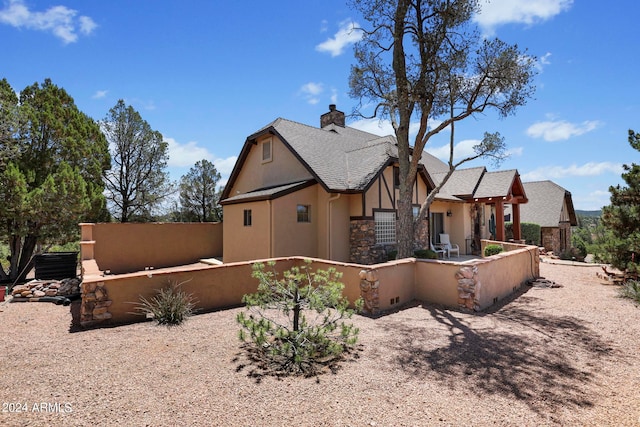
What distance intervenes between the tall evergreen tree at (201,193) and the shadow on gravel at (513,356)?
71.0 ft

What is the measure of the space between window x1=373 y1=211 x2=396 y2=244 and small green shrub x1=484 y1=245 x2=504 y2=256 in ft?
16.9

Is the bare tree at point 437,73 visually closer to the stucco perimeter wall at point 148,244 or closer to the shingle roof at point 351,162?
the shingle roof at point 351,162

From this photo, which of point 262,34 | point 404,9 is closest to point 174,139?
point 262,34

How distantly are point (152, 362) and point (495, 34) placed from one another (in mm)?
12311

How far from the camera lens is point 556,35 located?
9.67 m

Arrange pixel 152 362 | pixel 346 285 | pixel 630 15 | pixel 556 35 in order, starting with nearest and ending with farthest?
Answer: 1. pixel 152 362
2. pixel 346 285
3. pixel 630 15
4. pixel 556 35

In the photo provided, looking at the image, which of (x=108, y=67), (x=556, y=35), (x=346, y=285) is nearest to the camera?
(x=346, y=285)

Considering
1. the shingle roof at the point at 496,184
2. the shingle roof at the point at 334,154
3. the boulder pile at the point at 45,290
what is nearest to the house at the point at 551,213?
the shingle roof at the point at 496,184

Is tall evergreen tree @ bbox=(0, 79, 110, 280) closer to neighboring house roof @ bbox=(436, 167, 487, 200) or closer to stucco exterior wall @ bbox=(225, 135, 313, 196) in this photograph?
Answer: stucco exterior wall @ bbox=(225, 135, 313, 196)

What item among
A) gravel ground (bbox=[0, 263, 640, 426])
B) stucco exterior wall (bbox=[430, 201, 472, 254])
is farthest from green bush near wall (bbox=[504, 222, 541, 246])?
gravel ground (bbox=[0, 263, 640, 426])

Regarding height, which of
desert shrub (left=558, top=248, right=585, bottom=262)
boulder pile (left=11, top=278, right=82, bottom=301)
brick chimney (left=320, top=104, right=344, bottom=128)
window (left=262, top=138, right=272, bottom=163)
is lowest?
desert shrub (left=558, top=248, right=585, bottom=262)

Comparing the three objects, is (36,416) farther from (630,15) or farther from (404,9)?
(630,15)

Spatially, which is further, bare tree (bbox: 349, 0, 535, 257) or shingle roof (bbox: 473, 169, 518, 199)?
shingle roof (bbox: 473, 169, 518, 199)

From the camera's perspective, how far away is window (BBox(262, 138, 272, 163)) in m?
15.7
